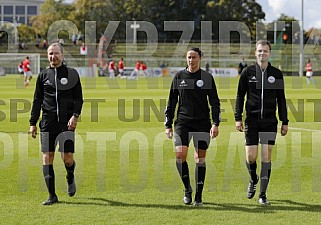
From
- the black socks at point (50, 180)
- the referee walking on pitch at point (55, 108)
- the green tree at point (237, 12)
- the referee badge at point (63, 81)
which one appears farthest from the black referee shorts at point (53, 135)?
the green tree at point (237, 12)

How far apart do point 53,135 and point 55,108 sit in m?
0.38

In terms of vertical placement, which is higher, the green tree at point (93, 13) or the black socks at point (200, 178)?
the green tree at point (93, 13)

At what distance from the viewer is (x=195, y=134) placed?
9.51 m

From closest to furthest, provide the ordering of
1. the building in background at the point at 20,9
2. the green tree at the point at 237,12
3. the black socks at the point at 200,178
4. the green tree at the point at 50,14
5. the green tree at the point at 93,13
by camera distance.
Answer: the black socks at the point at 200,178 < the green tree at the point at 93,13 < the green tree at the point at 237,12 < the green tree at the point at 50,14 < the building in background at the point at 20,9

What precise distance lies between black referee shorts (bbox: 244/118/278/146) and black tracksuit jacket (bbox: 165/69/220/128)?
478 millimetres

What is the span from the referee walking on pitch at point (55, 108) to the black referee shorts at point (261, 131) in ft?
7.89

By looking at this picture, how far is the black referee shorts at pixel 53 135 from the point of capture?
954 centimetres

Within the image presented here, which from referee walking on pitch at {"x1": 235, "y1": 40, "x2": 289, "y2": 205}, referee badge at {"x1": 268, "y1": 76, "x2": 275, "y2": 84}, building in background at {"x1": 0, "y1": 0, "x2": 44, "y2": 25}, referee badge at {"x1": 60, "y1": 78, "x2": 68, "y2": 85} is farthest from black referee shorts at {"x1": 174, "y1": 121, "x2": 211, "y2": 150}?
building in background at {"x1": 0, "y1": 0, "x2": 44, "y2": 25}

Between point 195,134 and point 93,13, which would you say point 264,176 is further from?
point 93,13

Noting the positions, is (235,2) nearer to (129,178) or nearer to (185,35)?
(185,35)

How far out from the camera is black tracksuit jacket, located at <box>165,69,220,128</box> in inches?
372

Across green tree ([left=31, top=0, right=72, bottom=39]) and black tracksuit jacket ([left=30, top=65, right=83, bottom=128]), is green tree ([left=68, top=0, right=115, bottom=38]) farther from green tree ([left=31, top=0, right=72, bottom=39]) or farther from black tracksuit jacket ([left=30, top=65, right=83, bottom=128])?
black tracksuit jacket ([left=30, top=65, right=83, bottom=128])

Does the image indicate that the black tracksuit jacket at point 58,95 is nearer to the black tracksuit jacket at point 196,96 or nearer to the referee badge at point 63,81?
the referee badge at point 63,81

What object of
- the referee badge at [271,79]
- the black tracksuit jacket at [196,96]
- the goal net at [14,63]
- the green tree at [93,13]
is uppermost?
the green tree at [93,13]
